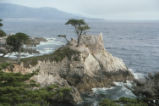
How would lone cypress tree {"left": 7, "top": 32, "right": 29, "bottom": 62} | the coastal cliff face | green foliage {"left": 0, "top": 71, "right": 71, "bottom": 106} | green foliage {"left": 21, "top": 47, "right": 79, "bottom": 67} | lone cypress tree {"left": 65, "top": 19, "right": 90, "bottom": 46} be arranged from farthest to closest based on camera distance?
lone cypress tree {"left": 65, "top": 19, "right": 90, "bottom": 46}, lone cypress tree {"left": 7, "top": 32, "right": 29, "bottom": 62}, green foliage {"left": 21, "top": 47, "right": 79, "bottom": 67}, the coastal cliff face, green foliage {"left": 0, "top": 71, "right": 71, "bottom": 106}

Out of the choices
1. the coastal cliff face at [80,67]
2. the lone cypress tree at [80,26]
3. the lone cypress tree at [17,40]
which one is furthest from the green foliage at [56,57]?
the lone cypress tree at [80,26]

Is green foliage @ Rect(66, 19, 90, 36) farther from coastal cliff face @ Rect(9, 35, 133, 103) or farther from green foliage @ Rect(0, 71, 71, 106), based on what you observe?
green foliage @ Rect(0, 71, 71, 106)

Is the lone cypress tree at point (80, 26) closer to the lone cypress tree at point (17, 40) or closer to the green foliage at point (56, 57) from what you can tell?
the green foliage at point (56, 57)

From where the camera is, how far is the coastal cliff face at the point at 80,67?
1233 inches

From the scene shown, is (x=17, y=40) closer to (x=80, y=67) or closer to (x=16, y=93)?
(x=80, y=67)

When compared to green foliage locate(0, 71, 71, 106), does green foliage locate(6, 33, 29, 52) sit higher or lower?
higher

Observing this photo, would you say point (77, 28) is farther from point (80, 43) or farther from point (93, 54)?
point (93, 54)

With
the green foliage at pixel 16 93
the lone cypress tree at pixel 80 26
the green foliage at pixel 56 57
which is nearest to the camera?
the green foliage at pixel 16 93

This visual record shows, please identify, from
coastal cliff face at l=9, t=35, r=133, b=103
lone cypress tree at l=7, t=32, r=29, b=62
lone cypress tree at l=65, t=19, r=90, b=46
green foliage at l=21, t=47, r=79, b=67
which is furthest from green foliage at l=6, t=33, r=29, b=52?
Answer: lone cypress tree at l=65, t=19, r=90, b=46

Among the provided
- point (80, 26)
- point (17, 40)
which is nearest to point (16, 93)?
point (17, 40)

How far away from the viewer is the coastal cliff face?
103ft

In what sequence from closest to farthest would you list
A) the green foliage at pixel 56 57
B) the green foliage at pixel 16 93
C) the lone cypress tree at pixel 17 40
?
the green foliage at pixel 16 93 → the green foliage at pixel 56 57 → the lone cypress tree at pixel 17 40

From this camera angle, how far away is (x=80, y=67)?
33.2 metres

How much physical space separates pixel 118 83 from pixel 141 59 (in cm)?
2249
